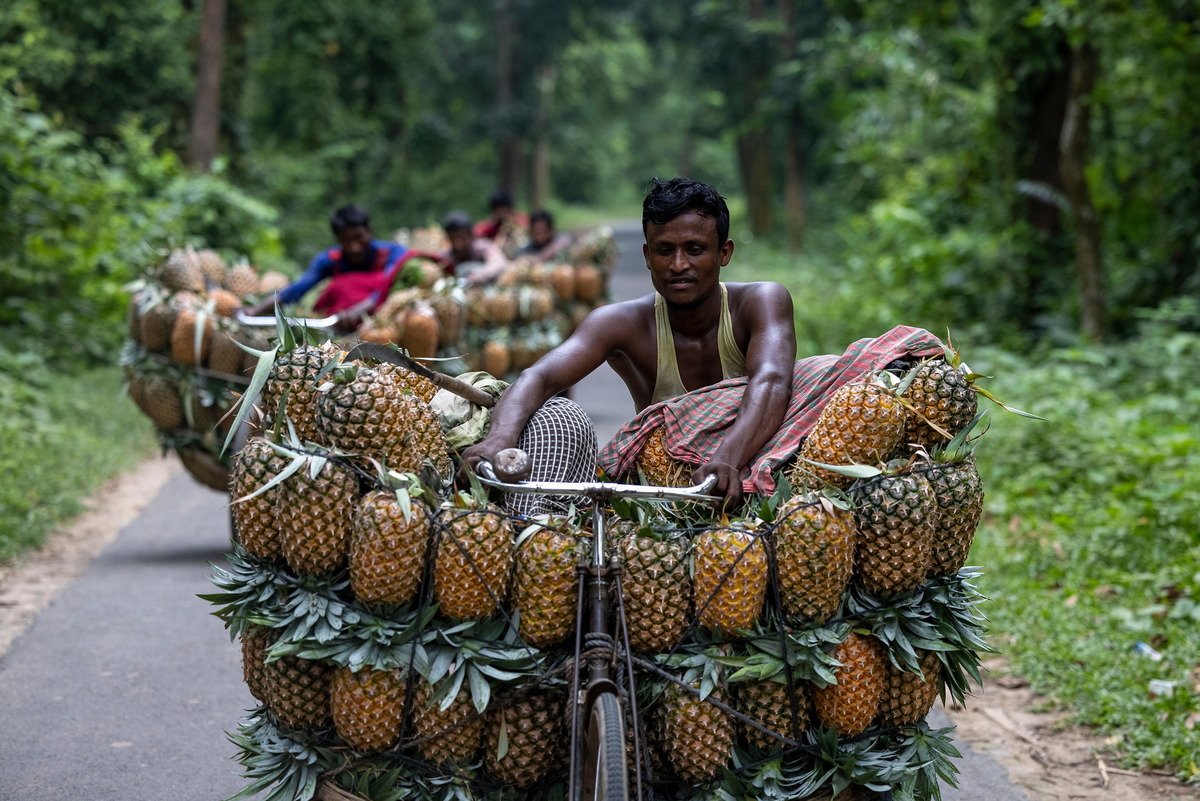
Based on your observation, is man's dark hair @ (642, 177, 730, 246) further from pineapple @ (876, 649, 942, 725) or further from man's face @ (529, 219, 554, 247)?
man's face @ (529, 219, 554, 247)

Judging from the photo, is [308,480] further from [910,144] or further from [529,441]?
[910,144]

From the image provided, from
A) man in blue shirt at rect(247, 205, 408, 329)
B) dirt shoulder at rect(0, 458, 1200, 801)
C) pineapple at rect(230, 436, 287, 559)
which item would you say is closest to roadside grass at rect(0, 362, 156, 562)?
dirt shoulder at rect(0, 458, 1200, 801)

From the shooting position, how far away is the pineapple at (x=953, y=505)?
3.24 meters

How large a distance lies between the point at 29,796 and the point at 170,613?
2.36 m

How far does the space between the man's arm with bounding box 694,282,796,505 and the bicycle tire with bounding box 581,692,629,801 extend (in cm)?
78

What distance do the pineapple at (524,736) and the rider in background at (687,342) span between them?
729 millimetres

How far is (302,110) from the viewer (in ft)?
87.6

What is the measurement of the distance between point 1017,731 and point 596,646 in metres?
2.82

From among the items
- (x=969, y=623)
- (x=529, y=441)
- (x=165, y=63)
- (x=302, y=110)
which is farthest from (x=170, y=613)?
(x=302, y=110)

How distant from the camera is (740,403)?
379 centimetres

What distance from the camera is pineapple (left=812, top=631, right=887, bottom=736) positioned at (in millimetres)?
3127

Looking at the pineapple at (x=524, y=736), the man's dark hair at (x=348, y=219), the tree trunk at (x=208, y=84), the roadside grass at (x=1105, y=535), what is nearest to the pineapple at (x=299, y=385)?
the pineapple at (x=524, y=736)

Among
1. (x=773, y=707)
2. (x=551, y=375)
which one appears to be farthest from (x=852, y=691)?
(x=551, y=375)

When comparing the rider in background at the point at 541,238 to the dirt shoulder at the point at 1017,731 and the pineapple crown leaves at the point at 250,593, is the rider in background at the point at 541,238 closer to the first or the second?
the dirt shoulder at the point at 1017,731
